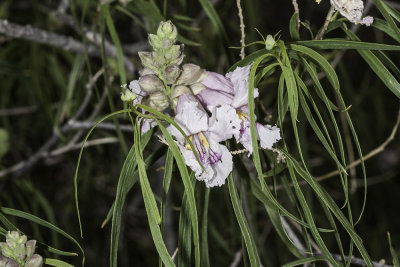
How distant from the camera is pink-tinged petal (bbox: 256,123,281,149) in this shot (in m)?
0.67

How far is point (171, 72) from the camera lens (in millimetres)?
671

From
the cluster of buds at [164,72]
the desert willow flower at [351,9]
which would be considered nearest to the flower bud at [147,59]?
the cluster of buds at [164,72]

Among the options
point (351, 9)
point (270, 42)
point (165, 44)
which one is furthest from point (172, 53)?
point (351, 9)

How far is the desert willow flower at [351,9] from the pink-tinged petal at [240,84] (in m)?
0.13

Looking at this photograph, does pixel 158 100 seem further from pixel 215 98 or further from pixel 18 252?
pixel 18 252

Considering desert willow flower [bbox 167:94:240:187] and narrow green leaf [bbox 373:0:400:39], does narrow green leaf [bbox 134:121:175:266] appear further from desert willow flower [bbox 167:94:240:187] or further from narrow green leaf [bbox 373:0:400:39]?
narrow green leaf [bbox 373:0:400:39]

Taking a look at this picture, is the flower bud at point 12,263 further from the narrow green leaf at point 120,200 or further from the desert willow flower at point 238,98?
the desert willow flower at point 238,98

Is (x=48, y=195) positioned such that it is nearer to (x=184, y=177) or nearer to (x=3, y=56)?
(x=3, y=56)

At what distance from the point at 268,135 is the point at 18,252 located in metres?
0.32

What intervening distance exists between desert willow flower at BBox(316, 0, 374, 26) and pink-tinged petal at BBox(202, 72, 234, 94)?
0.49ft

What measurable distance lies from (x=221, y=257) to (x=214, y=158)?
125cm

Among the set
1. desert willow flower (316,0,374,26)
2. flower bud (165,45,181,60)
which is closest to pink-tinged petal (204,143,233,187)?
flower bud (165,45,181,60)

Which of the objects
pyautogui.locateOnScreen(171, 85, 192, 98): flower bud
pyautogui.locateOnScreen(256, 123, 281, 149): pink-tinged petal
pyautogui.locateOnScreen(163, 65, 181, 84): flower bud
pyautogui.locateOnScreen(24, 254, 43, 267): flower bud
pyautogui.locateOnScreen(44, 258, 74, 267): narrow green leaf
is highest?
pyautogui.locateOnScreen(163, 65, 181, 84): flower bud

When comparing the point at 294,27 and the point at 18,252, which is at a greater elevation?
the point at 294,27
